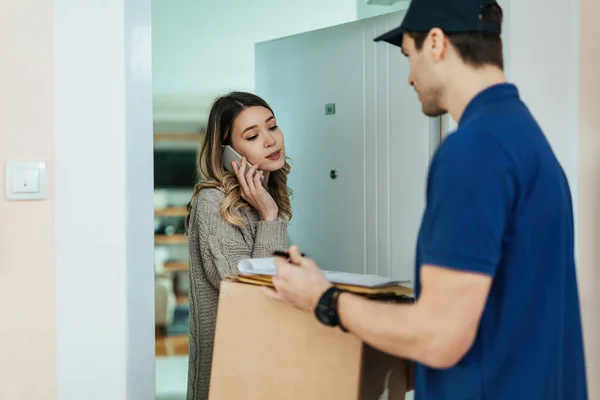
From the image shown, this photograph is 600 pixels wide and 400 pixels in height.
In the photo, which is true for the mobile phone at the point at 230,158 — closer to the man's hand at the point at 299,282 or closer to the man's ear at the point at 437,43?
the man's hand at the point at 299,282

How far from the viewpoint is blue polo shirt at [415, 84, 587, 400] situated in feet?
2.97

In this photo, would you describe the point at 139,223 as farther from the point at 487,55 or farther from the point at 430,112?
the point at 487,55

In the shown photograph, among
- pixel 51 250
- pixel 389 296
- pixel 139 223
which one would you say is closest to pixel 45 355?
pixel 51 250

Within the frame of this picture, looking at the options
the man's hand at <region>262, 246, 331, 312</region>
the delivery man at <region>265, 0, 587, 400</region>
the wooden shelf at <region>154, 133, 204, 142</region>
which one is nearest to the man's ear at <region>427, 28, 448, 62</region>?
the delivery man at <region>265, 0, 587, 400</region>

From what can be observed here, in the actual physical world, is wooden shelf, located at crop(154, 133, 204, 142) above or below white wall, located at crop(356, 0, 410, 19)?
below

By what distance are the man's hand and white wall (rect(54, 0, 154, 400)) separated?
580 mm

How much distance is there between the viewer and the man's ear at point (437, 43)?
3.34ft

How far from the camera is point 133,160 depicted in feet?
5.23

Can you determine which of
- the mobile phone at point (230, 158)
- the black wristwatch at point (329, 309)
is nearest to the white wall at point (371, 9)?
the mobile phone at point (230, 158)

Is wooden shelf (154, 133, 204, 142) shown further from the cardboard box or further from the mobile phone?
the cardboard box

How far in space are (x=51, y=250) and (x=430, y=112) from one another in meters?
0.95

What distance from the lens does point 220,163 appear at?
6.68 ft

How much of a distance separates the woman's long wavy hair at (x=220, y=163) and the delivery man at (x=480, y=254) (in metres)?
0.93

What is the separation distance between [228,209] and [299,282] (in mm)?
835
